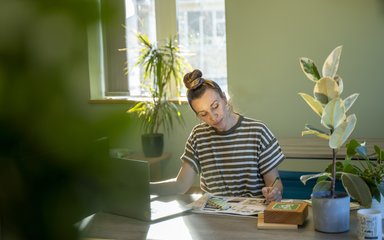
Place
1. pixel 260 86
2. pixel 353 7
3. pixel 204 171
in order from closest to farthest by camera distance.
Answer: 1. pixel 204 171
2. pixel 353 7
3. pixel 260 86

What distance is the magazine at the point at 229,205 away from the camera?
7.79ft

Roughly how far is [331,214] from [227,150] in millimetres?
891

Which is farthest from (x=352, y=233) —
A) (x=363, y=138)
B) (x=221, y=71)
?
(x=221, y=71)

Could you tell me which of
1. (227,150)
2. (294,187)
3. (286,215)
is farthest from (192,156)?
(286,215)

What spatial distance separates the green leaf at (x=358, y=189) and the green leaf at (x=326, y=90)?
27 centimetres

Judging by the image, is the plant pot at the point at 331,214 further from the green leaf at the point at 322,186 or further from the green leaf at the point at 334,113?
the green leaf at the point at 334,113

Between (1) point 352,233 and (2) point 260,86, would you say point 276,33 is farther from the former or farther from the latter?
(1) point 352,233

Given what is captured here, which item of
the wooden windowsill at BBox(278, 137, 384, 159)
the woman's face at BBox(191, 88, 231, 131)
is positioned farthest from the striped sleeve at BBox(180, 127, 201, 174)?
the wooden windowsill at BBox(278, 137, 384, 159)

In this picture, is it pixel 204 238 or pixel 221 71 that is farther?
pixel 221 71

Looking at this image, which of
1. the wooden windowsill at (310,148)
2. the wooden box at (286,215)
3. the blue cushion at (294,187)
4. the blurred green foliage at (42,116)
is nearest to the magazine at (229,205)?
the wooden box at (286,215)

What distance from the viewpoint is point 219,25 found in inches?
222

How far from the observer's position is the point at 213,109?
9.35ft

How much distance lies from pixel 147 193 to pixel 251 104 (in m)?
3.32

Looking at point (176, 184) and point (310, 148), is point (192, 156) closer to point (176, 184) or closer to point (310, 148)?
point (176, 184)
